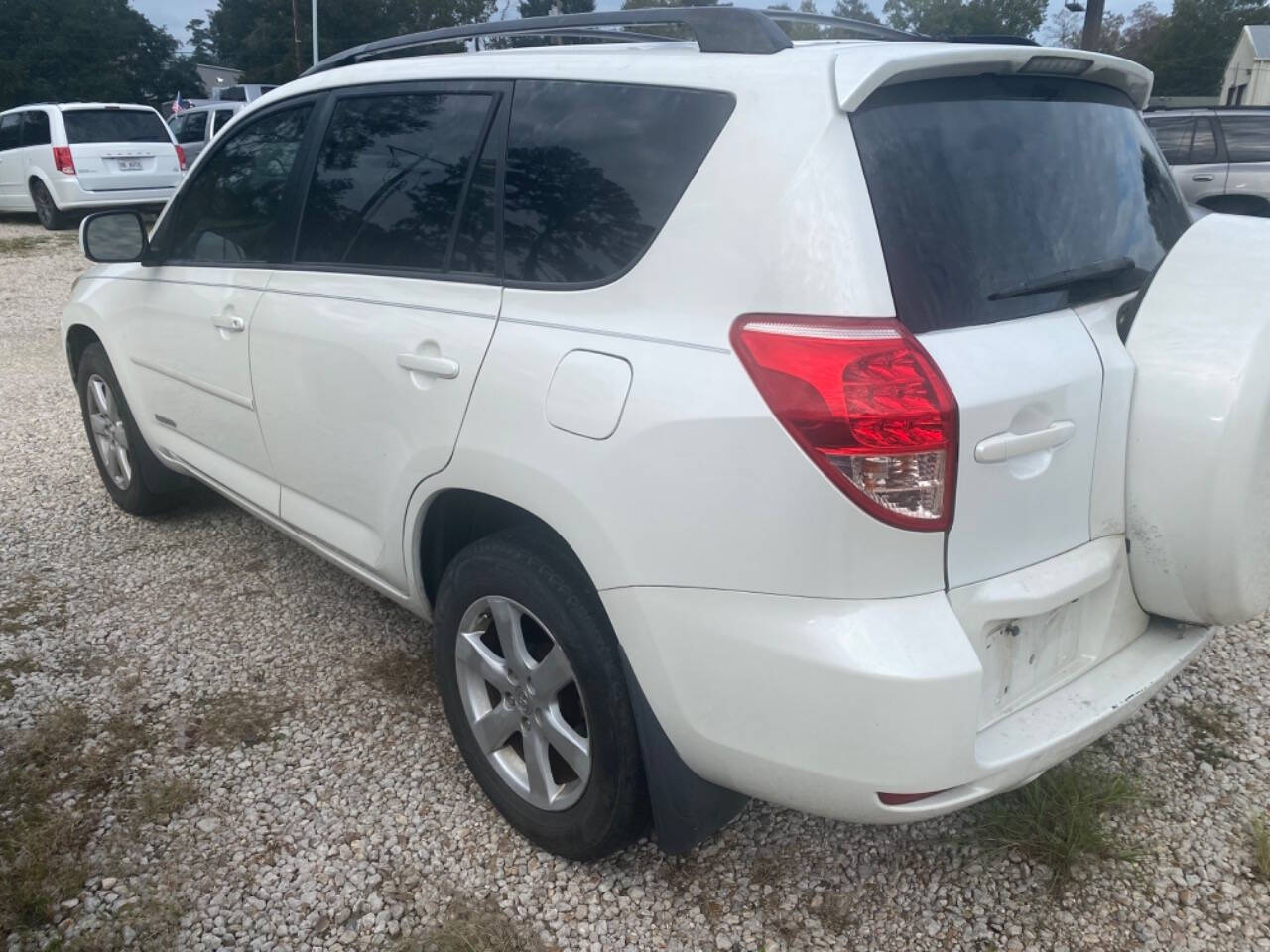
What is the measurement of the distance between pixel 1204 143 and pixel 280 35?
196ft

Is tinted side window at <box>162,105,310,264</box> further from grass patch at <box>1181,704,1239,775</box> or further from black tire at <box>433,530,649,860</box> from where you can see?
grass patch at <box>1181,704,1239,775</box>

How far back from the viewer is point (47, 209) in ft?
49.0

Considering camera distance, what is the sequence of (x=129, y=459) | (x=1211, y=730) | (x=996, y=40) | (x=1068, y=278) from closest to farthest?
(x=1068, y=278)
(x=996, y=40)
(x=1211, y=730)
(x=129, y=459)

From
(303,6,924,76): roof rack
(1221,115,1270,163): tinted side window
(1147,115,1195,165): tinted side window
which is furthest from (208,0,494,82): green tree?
(303,6,924,76): roof rack

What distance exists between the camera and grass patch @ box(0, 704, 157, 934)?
2.28m

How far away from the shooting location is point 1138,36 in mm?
58750

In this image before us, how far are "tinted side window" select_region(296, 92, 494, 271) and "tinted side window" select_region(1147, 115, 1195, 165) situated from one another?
9985mm

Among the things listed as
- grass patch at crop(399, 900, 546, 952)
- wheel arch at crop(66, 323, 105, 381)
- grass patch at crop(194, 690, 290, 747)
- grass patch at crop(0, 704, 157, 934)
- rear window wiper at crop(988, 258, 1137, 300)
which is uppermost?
rear window wiper at crop(988, 258, 1137, 300)

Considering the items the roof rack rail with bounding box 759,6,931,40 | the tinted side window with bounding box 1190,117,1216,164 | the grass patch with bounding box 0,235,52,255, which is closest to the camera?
the roof rack rail with bounding box 759,6,931,40

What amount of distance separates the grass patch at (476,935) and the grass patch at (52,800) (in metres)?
0.86

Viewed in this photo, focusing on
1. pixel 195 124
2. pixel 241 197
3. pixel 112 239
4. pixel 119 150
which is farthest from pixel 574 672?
pixel 195 124

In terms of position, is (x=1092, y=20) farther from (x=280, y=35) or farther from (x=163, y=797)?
(x=280, y=35)

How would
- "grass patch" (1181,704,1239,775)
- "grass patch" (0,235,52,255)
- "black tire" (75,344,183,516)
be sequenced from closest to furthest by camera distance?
"grass patch" (1181,704,1239,775)
"black tire" (75,344,183,516)
"grass patch" (0,235,52,255)

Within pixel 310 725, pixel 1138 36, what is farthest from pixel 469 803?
pixel 1138 36
